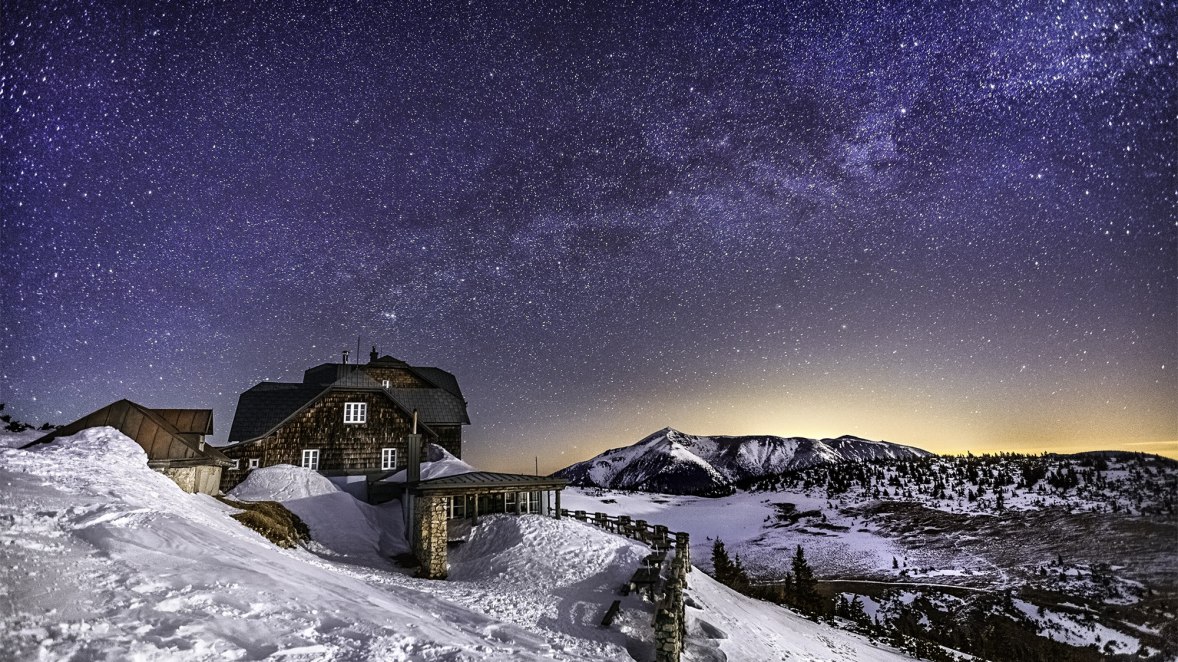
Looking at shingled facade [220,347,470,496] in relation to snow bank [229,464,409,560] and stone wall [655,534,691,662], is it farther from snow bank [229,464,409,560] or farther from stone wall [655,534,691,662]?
stone wall [655,534,691,662]

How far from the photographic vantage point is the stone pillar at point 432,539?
1720 centimetres

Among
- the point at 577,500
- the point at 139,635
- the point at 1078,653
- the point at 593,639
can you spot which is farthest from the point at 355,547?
the point at 577,500

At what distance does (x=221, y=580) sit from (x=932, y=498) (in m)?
49.4

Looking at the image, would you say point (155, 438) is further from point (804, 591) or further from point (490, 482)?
point (804, 591)

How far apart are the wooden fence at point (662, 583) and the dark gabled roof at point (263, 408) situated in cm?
1942

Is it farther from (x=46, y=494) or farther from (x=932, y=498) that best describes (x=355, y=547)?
(x=932, y=498)

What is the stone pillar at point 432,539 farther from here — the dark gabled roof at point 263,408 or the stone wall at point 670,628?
the dark gabled roof at point 263,408

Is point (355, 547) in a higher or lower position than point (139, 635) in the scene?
lower

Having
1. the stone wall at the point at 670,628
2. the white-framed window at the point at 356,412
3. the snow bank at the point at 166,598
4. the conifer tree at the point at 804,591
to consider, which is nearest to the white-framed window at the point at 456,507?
the snow bank at the point at 166,598

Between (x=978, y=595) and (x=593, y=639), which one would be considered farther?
(x=978, y=595)

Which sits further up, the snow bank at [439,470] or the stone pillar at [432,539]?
the snow bank at [439,470]

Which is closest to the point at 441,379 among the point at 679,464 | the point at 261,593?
the point at 261,593

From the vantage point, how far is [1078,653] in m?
19.7

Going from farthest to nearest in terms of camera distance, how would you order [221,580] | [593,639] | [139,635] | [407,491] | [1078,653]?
[407,491] < [1078,653] < [593,639] < [221,580] < [139,635]
